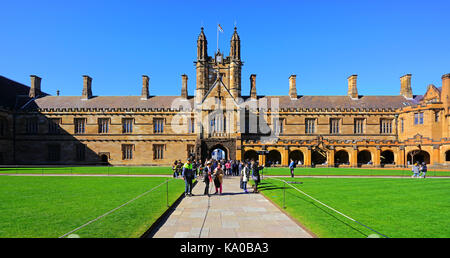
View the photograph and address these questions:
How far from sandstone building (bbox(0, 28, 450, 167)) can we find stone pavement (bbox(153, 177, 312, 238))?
26.0m

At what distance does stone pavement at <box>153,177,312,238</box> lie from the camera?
6711 millimetres

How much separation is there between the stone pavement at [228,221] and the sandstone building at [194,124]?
85.4 ft

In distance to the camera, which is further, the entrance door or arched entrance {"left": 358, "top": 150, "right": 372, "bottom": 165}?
arched entrance {"left": 358, "top": 150, "right": 372, "bottom": 165}

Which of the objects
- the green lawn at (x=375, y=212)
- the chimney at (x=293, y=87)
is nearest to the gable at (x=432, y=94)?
the chimney at (x=293, y=87)

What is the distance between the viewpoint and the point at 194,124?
40.9 metres

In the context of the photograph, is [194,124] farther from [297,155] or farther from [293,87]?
[293,87]

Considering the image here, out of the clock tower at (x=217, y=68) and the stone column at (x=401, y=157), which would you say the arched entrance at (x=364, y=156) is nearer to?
the stone column at (x=401, y=157)

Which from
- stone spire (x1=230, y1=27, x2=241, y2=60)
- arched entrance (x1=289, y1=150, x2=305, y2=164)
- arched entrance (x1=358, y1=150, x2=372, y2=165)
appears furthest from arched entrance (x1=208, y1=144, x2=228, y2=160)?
arched entrance (x1=358, y1=150, x2=372, y2=165)

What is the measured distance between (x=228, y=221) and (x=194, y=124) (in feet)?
110

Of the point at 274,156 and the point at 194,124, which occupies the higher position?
the point at 194,124

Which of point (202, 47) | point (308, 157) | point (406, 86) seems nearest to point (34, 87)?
point (202, 47)

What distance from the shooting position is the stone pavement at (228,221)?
6.71 meters

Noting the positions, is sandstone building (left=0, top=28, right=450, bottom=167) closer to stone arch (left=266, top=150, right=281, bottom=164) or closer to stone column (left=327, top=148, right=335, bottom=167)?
stone arch (left=266, top=150, right=281, bottom=164)
